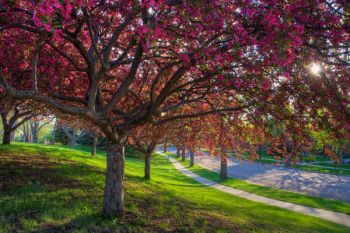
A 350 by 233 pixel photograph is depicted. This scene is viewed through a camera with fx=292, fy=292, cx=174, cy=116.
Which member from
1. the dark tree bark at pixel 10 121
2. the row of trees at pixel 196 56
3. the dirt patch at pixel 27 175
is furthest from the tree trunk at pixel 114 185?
the dark tree bark at pixel 10 121

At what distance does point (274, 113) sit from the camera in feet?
23.3

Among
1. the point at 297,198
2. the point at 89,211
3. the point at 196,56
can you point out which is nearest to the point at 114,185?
the point at 89,211

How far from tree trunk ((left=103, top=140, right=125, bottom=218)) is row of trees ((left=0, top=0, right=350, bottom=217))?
0.03 m

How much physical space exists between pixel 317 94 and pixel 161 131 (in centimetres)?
1069

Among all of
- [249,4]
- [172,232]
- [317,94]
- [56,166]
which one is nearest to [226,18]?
[249,4]

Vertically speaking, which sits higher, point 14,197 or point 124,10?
point 124,10

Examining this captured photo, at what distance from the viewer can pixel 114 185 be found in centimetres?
776

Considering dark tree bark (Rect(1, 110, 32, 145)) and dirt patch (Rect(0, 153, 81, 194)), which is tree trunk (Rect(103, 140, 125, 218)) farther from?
dark tree bark (Rect(1, 110, 32, 145))

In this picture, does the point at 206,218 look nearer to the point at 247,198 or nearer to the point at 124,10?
the point at 124,10

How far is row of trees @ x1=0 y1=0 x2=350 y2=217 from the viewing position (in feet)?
15.1

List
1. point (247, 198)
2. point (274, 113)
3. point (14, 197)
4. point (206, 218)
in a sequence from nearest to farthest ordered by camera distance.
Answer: point (274, 113) → point (14, 197) → point (206, 218) → point (247, 198)

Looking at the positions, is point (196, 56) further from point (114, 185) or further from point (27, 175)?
point (27, 175)

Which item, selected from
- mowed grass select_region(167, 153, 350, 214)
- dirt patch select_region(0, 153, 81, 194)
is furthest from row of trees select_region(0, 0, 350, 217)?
mowed grass select_region(167, 153, 350, 214)

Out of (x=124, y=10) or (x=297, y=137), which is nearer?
(x=124, y=10)
